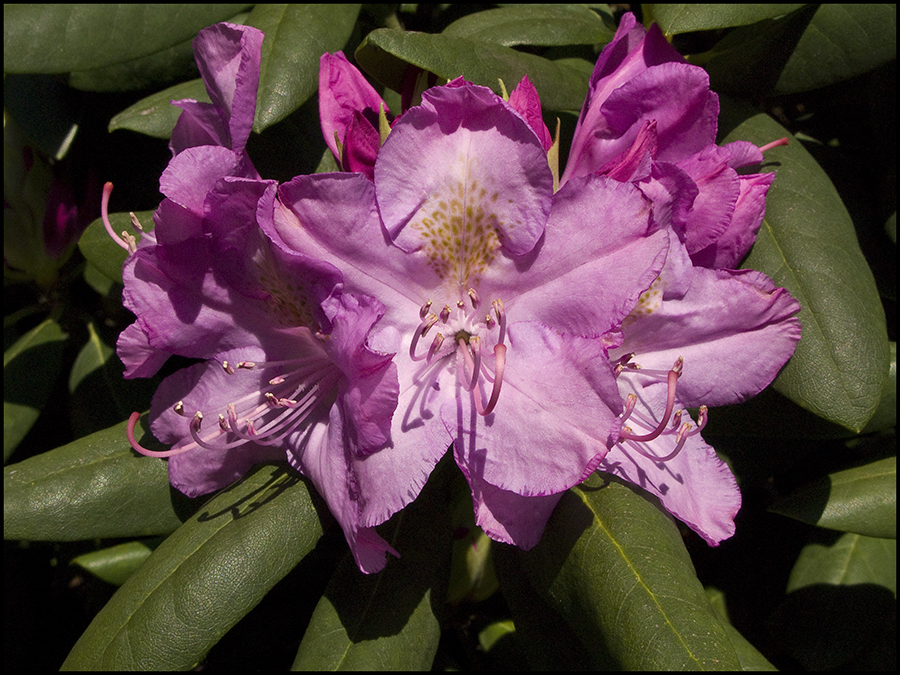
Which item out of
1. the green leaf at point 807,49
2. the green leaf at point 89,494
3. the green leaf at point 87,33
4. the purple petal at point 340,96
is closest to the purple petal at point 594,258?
the purple petal at point 340,96

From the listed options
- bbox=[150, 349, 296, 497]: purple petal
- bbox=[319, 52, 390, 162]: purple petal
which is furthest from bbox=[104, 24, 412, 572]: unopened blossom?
bbox=[319, 52, 390, 162]: purple petal

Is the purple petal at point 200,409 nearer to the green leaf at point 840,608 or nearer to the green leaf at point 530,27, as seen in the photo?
the green leaf at point 530,27

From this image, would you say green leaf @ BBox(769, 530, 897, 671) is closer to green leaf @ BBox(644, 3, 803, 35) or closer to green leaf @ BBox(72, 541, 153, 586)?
green leaf @ BBox(644, 3, 803, 35)

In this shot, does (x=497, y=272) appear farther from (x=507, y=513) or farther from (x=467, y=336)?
(x=507, y=513)

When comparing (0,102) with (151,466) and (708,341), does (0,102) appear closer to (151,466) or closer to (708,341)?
(151,466)

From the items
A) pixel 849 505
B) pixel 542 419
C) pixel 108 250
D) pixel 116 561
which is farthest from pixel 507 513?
pixel 116 561

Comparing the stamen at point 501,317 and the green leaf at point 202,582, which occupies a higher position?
the stamen at point 501,317

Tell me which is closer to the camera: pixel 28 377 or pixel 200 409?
pixel 200 409
